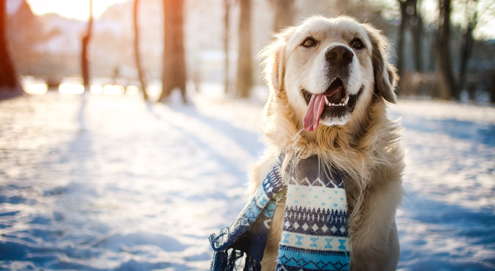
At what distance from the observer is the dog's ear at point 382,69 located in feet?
6.98

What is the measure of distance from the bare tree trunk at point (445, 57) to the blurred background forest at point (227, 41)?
5 centimetres

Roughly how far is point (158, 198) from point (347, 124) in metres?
2.35

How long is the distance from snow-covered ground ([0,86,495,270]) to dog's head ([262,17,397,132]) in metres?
0.43

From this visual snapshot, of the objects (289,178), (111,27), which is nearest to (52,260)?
(289,178)

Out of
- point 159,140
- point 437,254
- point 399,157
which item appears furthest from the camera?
point 159,140

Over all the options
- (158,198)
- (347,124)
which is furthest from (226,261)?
(158,198)

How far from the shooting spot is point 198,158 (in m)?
4.86

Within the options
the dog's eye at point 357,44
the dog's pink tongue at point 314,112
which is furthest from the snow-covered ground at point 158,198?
the dog's eye at point 357,44

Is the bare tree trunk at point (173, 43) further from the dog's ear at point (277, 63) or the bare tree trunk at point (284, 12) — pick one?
the dog's ear at point (277, 63)

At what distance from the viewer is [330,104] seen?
1906 mm

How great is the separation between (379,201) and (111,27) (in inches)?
1850

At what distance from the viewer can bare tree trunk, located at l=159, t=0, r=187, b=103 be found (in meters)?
10.6

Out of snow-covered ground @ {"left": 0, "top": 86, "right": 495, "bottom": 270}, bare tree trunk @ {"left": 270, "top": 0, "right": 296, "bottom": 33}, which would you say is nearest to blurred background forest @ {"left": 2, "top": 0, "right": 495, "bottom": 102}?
bare tree trunk @ {"left": 270, "top": 0, "right": 296, "bottom": 33}

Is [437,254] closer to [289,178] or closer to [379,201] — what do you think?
[379,201]
